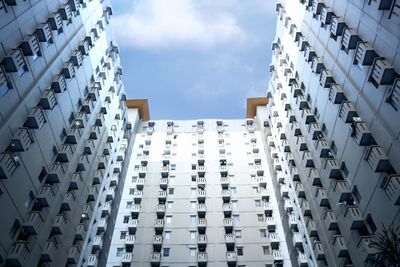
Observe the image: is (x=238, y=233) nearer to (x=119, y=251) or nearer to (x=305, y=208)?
(x=305, y=208)

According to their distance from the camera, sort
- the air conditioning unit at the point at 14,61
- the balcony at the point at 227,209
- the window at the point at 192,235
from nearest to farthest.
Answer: the air conditioning unit at the point at 14,61, the window at the point at 192,235, the balcony at the point at 227,209

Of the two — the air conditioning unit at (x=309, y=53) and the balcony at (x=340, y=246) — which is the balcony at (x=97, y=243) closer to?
the balcony at (x=340, y=246)

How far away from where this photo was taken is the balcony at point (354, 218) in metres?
23.7

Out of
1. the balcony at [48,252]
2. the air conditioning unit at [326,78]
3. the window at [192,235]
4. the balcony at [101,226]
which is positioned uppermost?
the air conditioning unit at [326,78]

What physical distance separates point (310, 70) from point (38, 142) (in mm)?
23087

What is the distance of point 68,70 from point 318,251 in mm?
24112

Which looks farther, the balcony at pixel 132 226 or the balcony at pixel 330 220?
the balcony at pixel 132 226

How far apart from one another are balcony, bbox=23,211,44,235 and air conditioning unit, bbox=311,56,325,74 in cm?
2332

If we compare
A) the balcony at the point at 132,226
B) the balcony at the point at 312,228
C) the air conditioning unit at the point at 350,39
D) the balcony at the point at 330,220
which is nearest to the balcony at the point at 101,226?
the balcony at the point at 132,226

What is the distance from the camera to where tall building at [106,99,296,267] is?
3941 cm

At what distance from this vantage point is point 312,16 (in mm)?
34250

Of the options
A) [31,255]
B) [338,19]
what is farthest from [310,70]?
[31,255]

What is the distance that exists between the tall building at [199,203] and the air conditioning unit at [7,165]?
65.9 feet

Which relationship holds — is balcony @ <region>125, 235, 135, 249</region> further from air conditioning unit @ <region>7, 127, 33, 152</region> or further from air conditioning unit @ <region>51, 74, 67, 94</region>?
air conditioning unit @ <region>7, 127, 33, 152</region>
